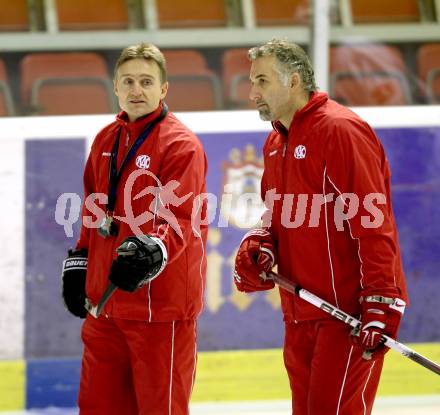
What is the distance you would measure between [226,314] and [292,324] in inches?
69.0

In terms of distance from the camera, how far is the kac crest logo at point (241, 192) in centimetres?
488

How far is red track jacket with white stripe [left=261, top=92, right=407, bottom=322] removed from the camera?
9.45 ft

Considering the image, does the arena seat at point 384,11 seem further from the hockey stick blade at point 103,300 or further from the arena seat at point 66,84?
the hockey stick blade at point 103,300

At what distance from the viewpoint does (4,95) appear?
4859mm

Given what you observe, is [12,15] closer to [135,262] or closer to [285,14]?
[285,14]

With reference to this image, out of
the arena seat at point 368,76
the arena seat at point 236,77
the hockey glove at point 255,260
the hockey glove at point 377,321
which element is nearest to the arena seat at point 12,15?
the arena seat at point 236,77

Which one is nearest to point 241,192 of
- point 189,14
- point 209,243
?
point 209,243

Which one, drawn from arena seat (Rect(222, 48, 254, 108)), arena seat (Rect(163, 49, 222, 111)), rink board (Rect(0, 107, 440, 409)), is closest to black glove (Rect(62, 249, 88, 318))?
rink board (Rect(0, 107, 440, 409))

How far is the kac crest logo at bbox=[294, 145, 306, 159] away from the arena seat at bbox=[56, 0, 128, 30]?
2214 mm

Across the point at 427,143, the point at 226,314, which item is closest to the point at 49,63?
the point at 226,314

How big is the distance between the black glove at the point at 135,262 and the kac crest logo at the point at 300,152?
461mm

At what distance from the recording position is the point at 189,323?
3240mm

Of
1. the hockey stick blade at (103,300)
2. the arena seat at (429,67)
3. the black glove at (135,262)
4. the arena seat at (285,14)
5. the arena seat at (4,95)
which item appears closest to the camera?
the black glove at (135,262)

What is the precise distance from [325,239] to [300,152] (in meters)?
0.25
